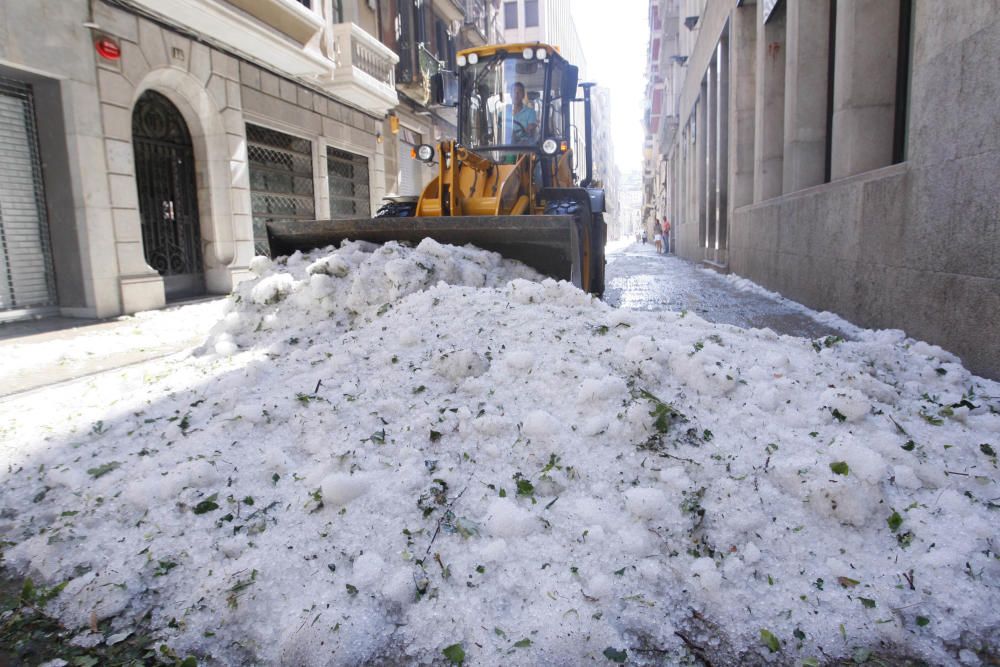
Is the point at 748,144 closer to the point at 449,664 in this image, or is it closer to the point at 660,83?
the point at 449,664

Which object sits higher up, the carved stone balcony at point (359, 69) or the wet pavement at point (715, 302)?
the carved stone balcony at point (359, 69)

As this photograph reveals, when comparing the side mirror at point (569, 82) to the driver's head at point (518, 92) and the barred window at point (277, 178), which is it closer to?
the driver's head at point (518, 92)

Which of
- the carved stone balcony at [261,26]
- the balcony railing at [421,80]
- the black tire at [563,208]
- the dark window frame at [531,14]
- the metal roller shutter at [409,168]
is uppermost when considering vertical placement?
the dark window frame at [531,14]

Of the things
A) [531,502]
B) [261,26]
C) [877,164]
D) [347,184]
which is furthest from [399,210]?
[347,184]

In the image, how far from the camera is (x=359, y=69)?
44.9ft

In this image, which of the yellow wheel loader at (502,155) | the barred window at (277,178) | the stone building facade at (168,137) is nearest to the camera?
the yellow wheel loader at (502,155)

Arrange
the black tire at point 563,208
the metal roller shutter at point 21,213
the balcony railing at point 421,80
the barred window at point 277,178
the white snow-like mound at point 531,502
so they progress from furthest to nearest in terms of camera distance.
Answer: the balcony railing at point 421,80 → the barred window at point 277,178 → the metal roller shutter at point 21,213 → the black tire at point 563,208 → the white snow-like mound at point 531,502

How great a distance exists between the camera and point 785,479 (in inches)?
84.2

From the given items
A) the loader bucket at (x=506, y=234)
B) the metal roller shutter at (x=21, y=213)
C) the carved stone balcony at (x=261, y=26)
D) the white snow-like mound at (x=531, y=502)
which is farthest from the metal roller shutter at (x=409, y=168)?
the white snow-like mound at (x=531, y=502)

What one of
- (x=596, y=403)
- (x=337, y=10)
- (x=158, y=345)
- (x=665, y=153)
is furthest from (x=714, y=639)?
(x=665, y=153)

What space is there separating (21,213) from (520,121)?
6.50 meters

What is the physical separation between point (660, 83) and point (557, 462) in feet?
150

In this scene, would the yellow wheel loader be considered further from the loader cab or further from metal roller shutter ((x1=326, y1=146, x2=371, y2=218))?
metal roller shutter ((x1=326, y1=146, x2=371, y2=218))

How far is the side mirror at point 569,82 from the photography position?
7105 mm
